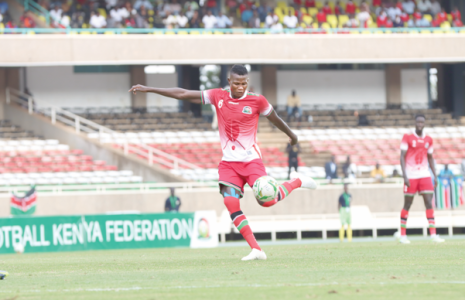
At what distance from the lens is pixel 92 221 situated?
1905 centimetres

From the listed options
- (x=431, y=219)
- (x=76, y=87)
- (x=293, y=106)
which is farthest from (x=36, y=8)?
(x=431, y=219)

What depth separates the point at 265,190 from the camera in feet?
29.5

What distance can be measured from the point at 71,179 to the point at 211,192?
4.90 meters

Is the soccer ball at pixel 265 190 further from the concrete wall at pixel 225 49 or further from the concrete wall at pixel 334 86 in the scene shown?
the concrete wall at pixel 334 86

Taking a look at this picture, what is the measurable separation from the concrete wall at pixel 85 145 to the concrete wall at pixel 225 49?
260 cm

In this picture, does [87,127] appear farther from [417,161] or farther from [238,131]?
[238,131]

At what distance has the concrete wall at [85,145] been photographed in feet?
90.8

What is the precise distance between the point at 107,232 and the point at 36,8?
17368 mm

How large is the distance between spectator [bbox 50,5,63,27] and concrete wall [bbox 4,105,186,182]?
13.2 feet

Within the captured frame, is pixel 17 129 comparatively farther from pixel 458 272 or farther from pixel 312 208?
pixel 458 272

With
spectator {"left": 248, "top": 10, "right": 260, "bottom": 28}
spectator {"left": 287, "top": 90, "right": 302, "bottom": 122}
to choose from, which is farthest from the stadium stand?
spectator {"left": 248, "top": 10, "right": 260, "bottom": 28}

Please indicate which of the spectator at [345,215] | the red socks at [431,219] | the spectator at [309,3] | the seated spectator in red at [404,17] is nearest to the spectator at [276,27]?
the spectator at [309,3]

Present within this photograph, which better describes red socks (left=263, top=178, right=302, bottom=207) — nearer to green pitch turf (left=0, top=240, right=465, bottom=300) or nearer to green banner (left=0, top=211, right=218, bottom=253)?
green pitch turf (left=0, top=240, right=465, bottom=300)

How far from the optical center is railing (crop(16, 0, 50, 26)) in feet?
106
